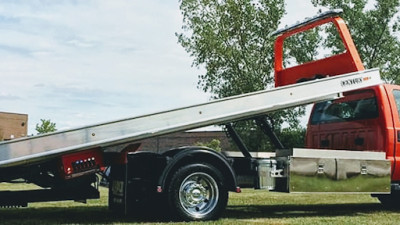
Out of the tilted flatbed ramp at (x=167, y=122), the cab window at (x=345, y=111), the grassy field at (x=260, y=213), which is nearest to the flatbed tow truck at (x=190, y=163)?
the tilted flatbed ramp at (x=167, y=122)

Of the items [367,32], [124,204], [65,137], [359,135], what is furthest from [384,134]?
[367,32]

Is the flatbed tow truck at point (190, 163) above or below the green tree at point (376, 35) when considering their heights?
below

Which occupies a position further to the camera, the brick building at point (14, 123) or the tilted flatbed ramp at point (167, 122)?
the brick building at point (14, 123)

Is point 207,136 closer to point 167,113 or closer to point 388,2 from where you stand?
point 388,2

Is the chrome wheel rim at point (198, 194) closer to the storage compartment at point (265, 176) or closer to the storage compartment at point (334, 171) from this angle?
the storage compartment at point (265, 176)

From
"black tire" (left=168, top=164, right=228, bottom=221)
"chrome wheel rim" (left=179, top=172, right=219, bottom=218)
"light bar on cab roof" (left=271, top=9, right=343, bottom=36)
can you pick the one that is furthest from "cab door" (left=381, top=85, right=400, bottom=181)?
"chrome wheel rim" (left=179, top=172, right=219, bottom=218)

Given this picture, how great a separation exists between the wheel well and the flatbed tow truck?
0.04 ft

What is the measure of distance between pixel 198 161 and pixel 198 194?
454 mm

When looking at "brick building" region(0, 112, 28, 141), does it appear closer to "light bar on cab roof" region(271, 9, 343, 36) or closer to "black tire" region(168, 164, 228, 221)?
"light bar on cab roof" region(271, 9, 343, 36)

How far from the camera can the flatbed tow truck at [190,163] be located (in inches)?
311

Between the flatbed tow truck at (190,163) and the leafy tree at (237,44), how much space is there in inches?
689

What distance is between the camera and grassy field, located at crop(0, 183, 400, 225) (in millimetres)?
8945

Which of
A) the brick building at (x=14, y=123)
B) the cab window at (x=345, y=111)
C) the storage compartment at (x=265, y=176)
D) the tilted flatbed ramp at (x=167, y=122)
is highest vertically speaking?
the brick building at (x=14, y=123)

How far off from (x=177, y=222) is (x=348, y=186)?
2.82m
